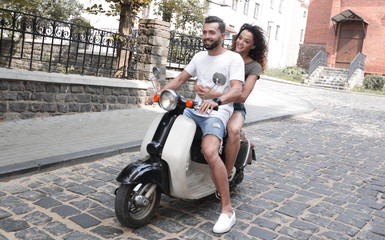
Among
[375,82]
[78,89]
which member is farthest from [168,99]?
[375,82]

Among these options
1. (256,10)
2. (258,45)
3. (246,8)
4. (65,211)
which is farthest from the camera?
(256,10)

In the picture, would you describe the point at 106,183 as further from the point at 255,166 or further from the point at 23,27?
the point at 23,27

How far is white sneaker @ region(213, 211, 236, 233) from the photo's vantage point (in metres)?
3.52

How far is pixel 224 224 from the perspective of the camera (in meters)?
3.55

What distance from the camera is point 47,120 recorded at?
7.44m

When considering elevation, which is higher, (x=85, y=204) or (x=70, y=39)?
(x=70, y=39)

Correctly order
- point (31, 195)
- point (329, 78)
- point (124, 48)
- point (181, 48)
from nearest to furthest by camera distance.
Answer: point (31, 195), point (124, 48), point (181, 48), point (329, 78)

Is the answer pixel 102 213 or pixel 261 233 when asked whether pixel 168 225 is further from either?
pixel 261 233

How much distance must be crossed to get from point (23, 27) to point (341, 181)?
609cm

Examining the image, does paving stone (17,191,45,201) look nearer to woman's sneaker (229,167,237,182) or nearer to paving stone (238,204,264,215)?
woman's sneaker (229,167,237,182)

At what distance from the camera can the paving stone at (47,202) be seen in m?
3.84

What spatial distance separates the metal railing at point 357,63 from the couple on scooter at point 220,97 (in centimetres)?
2466

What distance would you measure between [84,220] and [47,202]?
583 millimetres

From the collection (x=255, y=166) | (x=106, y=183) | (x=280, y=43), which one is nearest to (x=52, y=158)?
(x=106, y=183)
